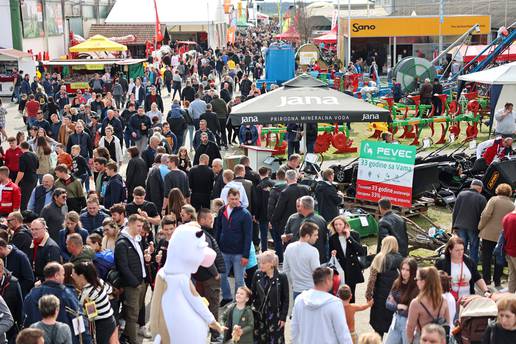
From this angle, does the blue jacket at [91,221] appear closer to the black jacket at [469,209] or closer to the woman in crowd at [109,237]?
the woman in crowd at [109,237]

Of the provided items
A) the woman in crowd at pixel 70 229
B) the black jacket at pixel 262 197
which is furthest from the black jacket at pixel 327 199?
the woman in crowd at pixel 70 229

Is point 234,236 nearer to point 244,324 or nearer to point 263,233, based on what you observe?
point 244,324

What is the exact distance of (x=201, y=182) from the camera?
13281 mm

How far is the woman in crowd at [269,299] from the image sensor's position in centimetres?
814

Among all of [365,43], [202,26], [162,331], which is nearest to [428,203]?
[162,331]

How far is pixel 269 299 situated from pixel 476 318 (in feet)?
6.39

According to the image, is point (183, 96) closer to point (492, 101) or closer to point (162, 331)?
point (492, 101)

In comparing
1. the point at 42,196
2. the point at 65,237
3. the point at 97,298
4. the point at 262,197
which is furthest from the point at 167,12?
the point at 97,298

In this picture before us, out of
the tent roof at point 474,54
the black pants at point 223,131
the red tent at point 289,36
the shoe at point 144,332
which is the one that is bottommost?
the shoe at point 144,332

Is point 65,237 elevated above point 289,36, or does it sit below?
below

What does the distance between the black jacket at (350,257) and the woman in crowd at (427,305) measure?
Result: 87.9 inches

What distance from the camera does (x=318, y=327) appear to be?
271 inches

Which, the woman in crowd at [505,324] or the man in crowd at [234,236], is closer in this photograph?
the woman in crowd at [505,324]

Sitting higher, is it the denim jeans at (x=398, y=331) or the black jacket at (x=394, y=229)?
the black jacket at (x=394, y=229)
